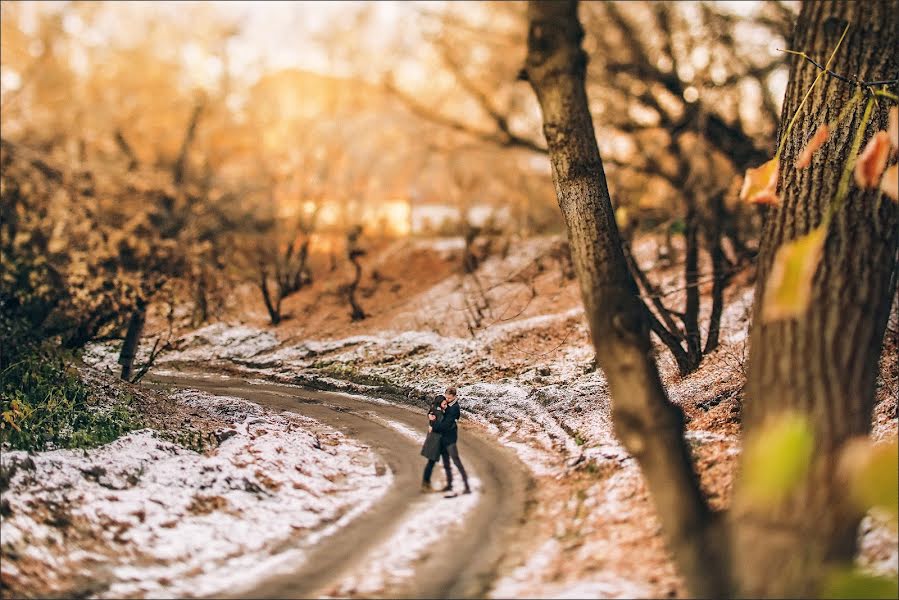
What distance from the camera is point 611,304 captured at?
435cm

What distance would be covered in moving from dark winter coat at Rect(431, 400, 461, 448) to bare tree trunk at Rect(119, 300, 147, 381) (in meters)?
6.12

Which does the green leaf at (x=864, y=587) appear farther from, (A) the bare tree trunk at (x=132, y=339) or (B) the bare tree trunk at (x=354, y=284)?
(B) the bare tree trunk at (x=354, y=284)

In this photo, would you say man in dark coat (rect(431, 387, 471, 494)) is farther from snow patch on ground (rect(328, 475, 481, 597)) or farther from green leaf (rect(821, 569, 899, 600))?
green leaf (rect(821, 569, 899, 600))

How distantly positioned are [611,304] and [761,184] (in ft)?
5.62

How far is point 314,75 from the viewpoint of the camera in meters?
21.1

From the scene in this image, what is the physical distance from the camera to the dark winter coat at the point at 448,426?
25.3ft

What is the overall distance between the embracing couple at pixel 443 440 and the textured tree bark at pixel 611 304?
364 centimetres

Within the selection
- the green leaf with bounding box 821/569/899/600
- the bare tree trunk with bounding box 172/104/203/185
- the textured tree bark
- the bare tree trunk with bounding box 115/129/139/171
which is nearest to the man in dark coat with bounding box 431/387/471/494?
the textured tree bark

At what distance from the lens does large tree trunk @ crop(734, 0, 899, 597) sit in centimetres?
324

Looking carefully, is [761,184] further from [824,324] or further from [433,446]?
[433,446]

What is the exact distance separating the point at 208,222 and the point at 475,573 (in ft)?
→ 45.8

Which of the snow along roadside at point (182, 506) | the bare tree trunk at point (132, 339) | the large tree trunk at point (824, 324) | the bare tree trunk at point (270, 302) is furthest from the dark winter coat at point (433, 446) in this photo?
the bare tree trunk at point (270, 302)

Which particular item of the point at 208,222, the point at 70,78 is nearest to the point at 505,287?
the point at 208,222

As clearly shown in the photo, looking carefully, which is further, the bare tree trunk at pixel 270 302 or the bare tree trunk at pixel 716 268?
the bare tree trunk at pixel 270 302
